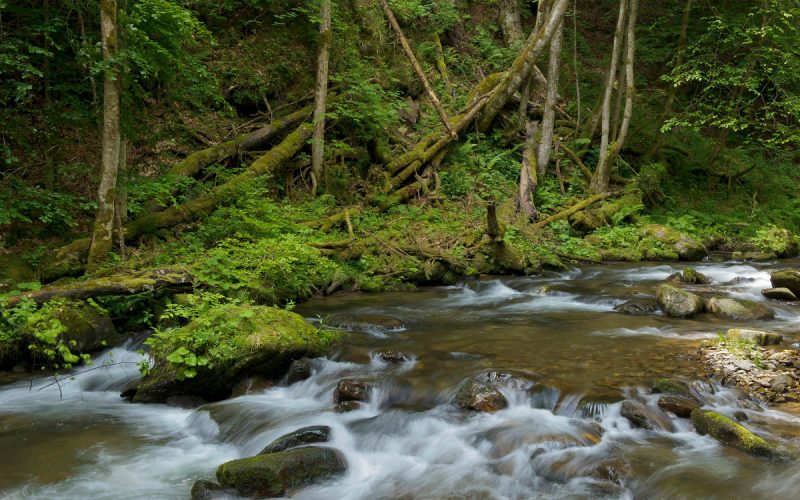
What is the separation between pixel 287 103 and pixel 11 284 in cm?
962

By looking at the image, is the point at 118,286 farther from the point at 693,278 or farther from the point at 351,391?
the point at 693,278

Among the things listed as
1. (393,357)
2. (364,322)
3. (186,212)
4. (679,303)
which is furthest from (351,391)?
(186,212)

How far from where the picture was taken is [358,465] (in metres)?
5.42

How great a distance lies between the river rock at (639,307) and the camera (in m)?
9.55

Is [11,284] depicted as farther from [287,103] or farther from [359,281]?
[287,103]

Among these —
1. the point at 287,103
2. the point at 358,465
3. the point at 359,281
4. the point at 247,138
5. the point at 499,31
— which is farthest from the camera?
the point at 499,31

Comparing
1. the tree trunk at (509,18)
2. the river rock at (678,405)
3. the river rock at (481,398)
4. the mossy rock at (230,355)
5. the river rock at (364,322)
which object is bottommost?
the river rock at (678,405)

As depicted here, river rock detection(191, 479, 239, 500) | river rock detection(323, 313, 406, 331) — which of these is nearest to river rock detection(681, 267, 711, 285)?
river rock detection(323, 313, 406, 331)

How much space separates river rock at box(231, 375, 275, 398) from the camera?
684 centimetres

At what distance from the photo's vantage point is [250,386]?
6895 millimetres

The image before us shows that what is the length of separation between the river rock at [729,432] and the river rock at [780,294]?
6.17 m

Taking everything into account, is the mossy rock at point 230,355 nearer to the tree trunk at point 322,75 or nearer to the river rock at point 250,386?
the river rock at point 250,386

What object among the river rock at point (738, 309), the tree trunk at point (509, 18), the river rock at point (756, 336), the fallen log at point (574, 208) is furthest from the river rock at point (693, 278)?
the tree trunk at point (509, 18)

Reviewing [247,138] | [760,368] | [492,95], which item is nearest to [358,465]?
[760,368]
